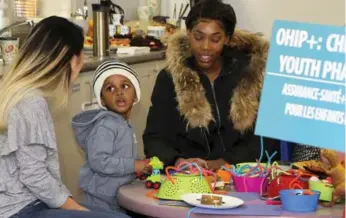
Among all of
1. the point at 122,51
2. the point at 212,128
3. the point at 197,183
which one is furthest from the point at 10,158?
the point at 122,51

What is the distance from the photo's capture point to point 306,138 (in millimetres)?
1412

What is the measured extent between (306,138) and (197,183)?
0.81 meters

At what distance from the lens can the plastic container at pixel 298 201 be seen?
6.52ft

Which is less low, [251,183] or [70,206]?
[251,183]

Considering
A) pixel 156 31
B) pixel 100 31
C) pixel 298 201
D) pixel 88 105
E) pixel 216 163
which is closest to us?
pixel 298 201

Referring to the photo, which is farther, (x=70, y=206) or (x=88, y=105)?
(x=88, y=105)

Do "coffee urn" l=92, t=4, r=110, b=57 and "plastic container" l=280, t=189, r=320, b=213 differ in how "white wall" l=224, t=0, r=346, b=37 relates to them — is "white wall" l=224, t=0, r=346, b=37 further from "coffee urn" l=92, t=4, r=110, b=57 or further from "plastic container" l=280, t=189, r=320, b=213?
"plastic container" l=280, t=189, r=320, b=213

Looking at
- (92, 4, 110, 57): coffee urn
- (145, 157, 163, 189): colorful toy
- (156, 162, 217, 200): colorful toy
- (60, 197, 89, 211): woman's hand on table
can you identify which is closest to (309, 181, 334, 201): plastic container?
(156, 162, 217, 200): colorful toy

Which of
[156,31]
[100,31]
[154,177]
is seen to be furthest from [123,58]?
[154,177]

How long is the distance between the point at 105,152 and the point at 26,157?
16.0 inches

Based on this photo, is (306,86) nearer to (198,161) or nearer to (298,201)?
(298,201)

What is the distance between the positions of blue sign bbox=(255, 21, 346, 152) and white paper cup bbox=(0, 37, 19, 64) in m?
1.94

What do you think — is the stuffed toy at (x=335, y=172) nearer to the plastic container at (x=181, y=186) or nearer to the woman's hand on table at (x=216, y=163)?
the plastic container at (x=181, y=186)

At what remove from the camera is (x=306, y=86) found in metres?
1.41
